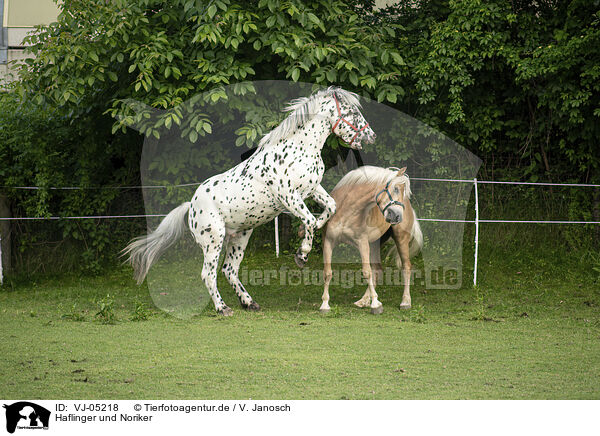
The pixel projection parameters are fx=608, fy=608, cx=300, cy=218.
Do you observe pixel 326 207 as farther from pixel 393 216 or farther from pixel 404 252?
pixel 404 252

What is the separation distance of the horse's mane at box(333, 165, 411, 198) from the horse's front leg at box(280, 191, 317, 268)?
2.61ft

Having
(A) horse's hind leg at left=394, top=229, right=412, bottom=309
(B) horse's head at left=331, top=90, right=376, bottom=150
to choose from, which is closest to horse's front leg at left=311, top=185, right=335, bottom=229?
(B) horse's head at left=331, top=90, right=376, bottom=150

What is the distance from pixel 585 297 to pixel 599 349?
245 centimetres

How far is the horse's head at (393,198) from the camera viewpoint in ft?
20.2

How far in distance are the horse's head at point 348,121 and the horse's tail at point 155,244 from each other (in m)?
1.91

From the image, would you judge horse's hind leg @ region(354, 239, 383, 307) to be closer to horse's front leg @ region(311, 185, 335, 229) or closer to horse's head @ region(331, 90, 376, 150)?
horse's front leg @ region(311, 185, 335, 229)

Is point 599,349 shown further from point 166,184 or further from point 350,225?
point 166,184

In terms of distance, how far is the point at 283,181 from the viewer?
246 inches

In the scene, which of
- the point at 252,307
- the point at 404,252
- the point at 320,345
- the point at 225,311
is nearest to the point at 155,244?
the point at 225,311

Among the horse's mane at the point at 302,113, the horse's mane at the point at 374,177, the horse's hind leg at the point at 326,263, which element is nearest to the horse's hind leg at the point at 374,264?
the horse's hind leg at the point at 326,263

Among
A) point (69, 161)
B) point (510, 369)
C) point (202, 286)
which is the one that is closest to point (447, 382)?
point (510, 369)

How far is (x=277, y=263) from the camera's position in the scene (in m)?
9.18
